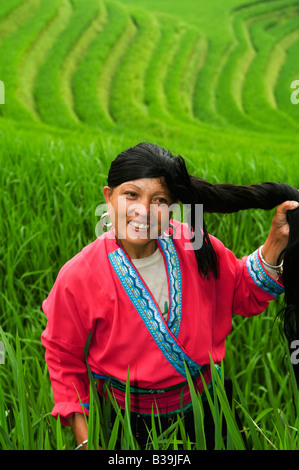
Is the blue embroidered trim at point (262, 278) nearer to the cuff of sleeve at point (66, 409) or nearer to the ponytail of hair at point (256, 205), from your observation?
the ponytail of hair at point (256, 205)

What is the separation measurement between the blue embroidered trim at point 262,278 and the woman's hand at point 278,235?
25 mm

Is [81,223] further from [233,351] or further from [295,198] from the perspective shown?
[295,198]

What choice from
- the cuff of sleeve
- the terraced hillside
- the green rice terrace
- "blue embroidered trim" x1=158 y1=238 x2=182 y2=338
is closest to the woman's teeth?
"blue embroidered trim" x1=158 y1=238 x2=182 y2=338

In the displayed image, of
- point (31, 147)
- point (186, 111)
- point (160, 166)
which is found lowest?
point (160, 166)

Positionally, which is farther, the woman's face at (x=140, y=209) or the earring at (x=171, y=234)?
the earring at (x=171, y=234)

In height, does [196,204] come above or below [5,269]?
above

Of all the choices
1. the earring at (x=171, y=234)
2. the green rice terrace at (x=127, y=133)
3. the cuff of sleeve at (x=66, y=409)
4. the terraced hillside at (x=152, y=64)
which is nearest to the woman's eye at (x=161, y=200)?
the earring at (x=171, y=234)

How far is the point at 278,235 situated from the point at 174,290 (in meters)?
0.28

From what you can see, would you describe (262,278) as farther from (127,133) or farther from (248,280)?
(127,133)

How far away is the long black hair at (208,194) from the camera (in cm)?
101

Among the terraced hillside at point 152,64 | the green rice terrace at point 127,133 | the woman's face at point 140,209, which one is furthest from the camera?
the terraced hillside at point 152,64
